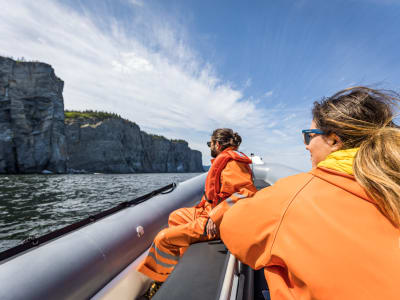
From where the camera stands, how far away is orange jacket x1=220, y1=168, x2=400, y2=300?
52 centimetres

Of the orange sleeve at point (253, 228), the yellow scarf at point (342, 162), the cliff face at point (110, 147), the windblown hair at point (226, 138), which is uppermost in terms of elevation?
the cliff face at point (110, 147)

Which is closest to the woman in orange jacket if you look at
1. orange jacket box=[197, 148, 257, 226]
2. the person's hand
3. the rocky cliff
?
the person's hand

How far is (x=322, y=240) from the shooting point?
22.5 inches

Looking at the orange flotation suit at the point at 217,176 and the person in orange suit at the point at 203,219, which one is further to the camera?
the orange flotation suit at the point at 217,176

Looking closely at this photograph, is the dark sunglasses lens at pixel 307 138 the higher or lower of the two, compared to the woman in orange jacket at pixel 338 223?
higher

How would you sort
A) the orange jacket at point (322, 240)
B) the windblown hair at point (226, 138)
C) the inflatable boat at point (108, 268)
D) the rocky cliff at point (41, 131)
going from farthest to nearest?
1. the rocky cliff at point (41, 131)
2. the windblown hair at point (226, 138)
3. the inflatable boat at point (108, 268)
4. the orange jacket at point (322, 240)

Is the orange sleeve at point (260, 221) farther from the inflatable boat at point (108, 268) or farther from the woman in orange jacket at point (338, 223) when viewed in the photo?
the inflatable boat at point (108, 268)

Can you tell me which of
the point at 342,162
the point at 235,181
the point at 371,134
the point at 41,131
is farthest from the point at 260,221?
the point at 41,131

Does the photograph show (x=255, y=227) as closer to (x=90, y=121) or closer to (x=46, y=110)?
(x=46, y=110)

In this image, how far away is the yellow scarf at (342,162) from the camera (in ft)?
2.20

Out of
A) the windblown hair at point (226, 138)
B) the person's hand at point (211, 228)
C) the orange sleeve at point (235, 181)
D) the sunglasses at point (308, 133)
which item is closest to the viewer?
the sunglasses at point (308, 133)

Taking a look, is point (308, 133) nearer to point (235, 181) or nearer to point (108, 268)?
point (235, 181)

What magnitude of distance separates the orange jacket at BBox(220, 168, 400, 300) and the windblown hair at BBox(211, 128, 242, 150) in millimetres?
1679

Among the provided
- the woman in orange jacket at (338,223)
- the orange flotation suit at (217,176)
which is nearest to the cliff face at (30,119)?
the orange flotation suit at (217,176)
